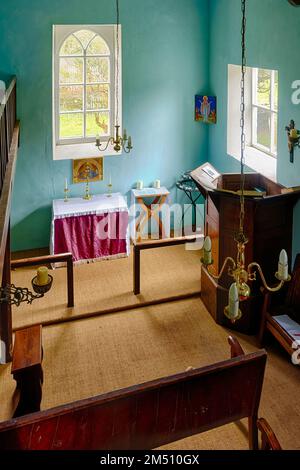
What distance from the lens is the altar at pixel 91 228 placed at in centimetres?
813

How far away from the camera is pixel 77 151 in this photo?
28.2ft

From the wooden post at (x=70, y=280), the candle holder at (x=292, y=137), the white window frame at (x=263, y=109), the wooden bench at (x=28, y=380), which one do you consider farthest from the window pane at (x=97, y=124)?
the wooden bench at (x=28, y=380)

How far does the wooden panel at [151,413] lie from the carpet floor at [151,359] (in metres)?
0.93

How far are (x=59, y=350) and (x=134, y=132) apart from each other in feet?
13.8

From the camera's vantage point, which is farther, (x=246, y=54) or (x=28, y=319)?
(x=246, y=54)

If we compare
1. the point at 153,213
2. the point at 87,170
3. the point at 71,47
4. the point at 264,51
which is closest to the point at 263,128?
the point at 264,51

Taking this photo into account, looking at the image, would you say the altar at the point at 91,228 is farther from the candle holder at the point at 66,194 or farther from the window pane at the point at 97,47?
the window pane at the point at 97,47

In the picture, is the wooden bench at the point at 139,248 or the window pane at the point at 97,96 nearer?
the wooden bench at the point at 139,248

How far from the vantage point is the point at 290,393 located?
5199 millimetres

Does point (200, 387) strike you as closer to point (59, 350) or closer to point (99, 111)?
point (59, 350)

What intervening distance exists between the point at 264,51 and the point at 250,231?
8.84 ft

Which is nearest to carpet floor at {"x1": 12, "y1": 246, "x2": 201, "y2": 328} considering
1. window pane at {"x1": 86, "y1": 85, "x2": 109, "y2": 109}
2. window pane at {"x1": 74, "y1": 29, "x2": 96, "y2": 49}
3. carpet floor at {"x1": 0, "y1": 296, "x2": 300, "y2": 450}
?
carpet floor at {"x1": 0, "y1": 296, "x2": 300, "y2": 450}

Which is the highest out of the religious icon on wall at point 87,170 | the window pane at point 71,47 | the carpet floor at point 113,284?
the window pane at point 71,47
